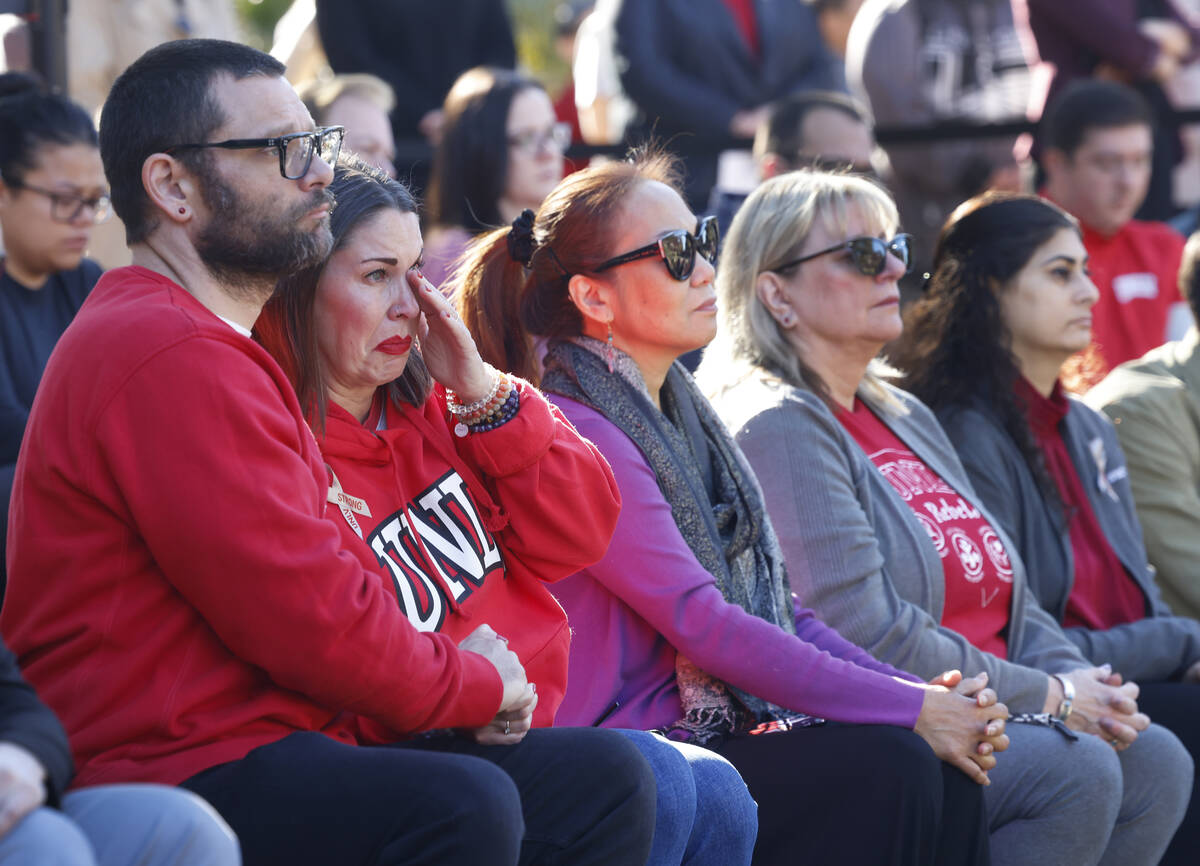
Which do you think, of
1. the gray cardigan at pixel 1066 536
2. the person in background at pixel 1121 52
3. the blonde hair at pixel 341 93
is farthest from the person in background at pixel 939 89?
the blonde hair at pixel 341 93

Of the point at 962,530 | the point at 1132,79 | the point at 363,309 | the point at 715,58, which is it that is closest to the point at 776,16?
Result: the point at 715,58

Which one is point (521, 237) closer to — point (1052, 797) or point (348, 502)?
point (348, 502)

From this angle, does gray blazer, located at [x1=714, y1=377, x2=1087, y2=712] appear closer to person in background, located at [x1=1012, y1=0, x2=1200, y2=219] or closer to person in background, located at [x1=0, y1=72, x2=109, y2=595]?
person in background, located at [x1=0, y1=72, x2=109, y2=595]

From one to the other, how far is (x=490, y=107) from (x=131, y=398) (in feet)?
10.5

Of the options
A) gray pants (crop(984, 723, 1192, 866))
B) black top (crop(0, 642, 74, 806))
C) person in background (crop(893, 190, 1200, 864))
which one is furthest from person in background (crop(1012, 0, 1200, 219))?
black top (crop(0, 642, 74, 806))

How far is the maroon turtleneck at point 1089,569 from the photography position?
13.8 feet

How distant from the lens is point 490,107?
5.11 meters

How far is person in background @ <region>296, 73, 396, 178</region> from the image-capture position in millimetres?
5168

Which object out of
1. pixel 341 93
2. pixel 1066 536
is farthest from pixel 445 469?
pixel 341 93

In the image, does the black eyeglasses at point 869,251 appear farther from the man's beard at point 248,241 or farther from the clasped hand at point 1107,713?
the man's beard at point 248,241

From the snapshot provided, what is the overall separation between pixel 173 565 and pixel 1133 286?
475 centimetres

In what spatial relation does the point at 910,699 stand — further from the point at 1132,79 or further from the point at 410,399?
the point at 1132,79

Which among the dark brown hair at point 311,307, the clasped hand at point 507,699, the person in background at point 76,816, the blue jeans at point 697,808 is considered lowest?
the blue jeans at point 697,808

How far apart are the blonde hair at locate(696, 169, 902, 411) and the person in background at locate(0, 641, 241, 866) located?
2.26 m
